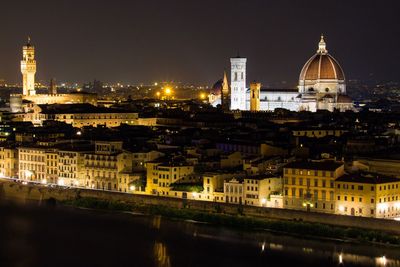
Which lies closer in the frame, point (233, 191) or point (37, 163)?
point (233, 191)

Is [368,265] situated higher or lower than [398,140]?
lower

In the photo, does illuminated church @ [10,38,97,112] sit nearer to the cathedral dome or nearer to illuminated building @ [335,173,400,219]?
the cathedral dome

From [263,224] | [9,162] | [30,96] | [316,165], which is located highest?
[30,96]

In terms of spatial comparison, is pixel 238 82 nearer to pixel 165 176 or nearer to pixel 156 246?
pixel 165 176

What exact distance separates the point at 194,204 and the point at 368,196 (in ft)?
15.1

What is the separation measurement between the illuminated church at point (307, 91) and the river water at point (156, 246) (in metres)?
32.6

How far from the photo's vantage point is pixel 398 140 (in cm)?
3806

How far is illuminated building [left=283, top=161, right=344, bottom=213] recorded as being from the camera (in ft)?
83.1

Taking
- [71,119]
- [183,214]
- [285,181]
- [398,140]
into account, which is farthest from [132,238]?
[71,119]

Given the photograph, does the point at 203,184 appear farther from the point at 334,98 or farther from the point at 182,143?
the point at 334,98

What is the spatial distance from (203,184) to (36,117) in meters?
24.2

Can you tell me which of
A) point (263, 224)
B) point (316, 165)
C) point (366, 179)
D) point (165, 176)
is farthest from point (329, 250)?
point (165, 176)

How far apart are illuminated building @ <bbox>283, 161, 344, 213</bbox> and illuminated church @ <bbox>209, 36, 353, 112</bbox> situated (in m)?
32.2

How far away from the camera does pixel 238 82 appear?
2409 inches
